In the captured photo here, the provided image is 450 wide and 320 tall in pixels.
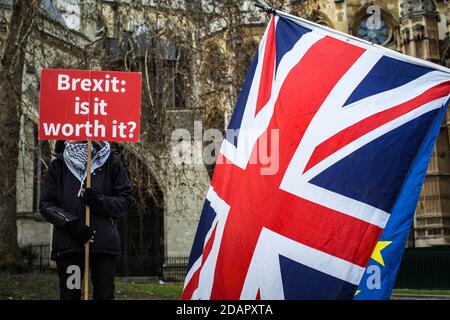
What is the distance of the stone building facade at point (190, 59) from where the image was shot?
46.6ft

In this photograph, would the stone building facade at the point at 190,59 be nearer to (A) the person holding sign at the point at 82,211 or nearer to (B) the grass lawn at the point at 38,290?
(B) the grass lawn at the point at 38,290

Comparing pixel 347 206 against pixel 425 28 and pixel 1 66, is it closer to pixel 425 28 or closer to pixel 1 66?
pixel 1 66

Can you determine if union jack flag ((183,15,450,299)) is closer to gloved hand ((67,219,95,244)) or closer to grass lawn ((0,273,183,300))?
gloved hand ((67,219,95,244))

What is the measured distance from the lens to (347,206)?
13.1 ft

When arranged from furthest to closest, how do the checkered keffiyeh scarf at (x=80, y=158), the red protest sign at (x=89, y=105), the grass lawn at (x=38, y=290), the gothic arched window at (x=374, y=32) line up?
the gothic arched window at (x=374, y=32)
the grass lawn at (x=38, y=290)
the red protest sign at (x=89, y=105)
the checkered keffiyeh scarf at (x=80, y=158)

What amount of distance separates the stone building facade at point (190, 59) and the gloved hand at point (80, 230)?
8566mm

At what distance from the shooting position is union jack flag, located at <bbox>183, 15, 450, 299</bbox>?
3.97m

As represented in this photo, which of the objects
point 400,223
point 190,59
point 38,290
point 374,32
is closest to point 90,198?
point 400,223

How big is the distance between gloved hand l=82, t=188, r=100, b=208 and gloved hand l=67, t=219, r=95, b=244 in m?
0.17

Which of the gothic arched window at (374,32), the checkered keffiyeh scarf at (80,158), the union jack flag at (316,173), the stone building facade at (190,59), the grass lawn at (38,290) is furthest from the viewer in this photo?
the gothic arched window at (374,32)

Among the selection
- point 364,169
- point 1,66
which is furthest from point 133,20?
point 364,169

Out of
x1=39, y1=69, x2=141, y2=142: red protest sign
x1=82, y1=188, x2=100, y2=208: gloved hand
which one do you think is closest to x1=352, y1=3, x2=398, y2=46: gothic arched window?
x1=39, y1=69, x2=141, y2=142: red protest sign

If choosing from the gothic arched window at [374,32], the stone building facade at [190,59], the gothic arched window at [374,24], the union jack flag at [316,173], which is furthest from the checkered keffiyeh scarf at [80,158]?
the gothic arched window at [374,32]

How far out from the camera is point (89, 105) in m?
5.78
